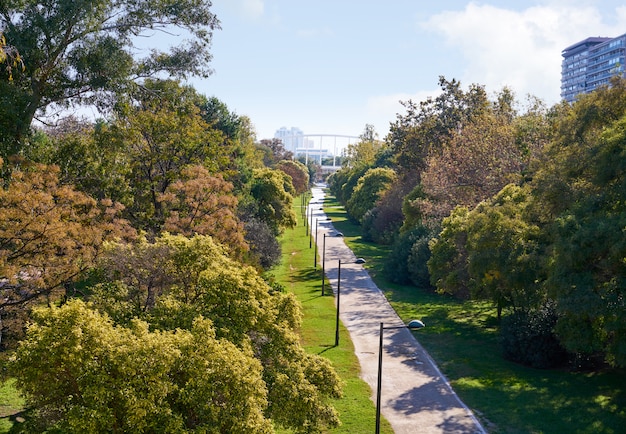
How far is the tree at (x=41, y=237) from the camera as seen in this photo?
56.6 feet

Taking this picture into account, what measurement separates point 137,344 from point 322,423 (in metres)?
5.15

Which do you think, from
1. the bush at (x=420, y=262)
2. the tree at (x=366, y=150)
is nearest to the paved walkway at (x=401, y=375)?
the bush at (x=420, y=262)

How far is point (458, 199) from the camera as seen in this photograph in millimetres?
42062

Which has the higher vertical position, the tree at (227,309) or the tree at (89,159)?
the tree at (89,159)

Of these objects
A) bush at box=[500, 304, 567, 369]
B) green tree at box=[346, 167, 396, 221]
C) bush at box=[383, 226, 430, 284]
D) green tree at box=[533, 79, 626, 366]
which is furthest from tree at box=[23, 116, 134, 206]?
green tree at box=[346, 167, 396, 221]

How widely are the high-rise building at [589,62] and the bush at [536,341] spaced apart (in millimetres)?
123230

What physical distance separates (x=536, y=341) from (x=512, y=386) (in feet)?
9.24

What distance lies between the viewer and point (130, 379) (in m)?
10.3

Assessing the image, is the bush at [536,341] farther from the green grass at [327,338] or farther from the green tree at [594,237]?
the green grass at [327,338]

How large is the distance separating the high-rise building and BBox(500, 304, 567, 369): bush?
123 meters

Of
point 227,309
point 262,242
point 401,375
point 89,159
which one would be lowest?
point 401,375

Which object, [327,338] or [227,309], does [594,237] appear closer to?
[227,309]

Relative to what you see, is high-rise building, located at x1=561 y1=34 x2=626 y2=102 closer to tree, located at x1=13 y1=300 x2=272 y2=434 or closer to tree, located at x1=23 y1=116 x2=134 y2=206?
tree, located at x1=23 y1=116 x2=134 y2=206

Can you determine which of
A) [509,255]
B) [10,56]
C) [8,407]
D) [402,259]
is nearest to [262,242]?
[402,259]
